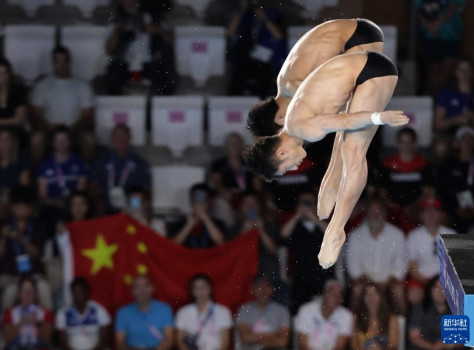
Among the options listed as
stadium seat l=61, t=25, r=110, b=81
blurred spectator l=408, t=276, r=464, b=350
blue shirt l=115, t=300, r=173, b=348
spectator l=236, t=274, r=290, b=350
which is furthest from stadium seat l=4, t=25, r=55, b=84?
blurred spectator l=408, t=276, r=464, b=350

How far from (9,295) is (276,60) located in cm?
280

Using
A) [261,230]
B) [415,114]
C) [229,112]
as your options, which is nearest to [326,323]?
[261,230]

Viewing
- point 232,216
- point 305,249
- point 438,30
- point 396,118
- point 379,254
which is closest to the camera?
point 396,118

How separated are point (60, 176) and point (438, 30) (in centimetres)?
351

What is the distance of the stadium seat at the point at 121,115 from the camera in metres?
10.6

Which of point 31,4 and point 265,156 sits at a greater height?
point 31,4

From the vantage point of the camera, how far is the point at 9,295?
382 inches

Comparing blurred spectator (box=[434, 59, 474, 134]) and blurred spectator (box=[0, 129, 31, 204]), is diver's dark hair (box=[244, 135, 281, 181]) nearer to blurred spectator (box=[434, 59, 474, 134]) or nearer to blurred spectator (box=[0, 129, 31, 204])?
blurred spectator (box=[0, 129, 31, 204])

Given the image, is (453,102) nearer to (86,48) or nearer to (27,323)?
(86,48)

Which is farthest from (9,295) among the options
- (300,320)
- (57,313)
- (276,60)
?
(276,60)

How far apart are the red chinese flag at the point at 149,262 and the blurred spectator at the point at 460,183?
5.25 feet

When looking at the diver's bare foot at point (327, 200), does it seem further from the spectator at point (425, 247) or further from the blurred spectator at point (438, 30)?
the blurred spectator at point (438, 30)

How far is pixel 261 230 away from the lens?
9.80m

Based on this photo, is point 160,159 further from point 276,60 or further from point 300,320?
point 300,320
